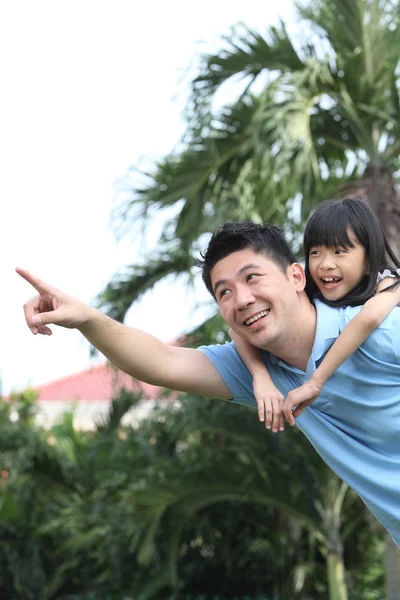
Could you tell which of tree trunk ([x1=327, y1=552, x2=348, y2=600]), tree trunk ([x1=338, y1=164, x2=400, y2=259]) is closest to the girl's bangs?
tree trunk ([x1=338, y1=164, x2=400, y2=259])

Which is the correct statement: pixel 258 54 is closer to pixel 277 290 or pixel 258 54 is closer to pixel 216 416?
pixel 216 416

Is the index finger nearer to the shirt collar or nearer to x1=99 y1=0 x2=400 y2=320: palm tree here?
the shirt collar

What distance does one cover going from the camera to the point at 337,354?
2.16 meters

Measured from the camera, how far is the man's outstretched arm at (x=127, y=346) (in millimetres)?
2057

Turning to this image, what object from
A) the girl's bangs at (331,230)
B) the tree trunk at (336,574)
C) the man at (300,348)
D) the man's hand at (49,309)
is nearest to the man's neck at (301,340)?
the man at (300,348)

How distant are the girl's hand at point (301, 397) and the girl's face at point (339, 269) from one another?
1.19ft

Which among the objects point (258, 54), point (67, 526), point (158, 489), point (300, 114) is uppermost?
point (258, 54)

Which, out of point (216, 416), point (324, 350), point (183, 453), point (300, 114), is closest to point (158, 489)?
point (216, 416)

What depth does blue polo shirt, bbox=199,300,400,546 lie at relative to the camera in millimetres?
2201

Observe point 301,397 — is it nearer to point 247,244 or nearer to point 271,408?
point 271,408

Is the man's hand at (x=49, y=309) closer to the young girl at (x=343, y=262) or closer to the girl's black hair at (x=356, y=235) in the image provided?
the young girl at (x=343, y=262)

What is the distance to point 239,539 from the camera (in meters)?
9.21

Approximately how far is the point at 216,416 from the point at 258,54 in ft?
9.76

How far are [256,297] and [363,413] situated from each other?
1.31ft
